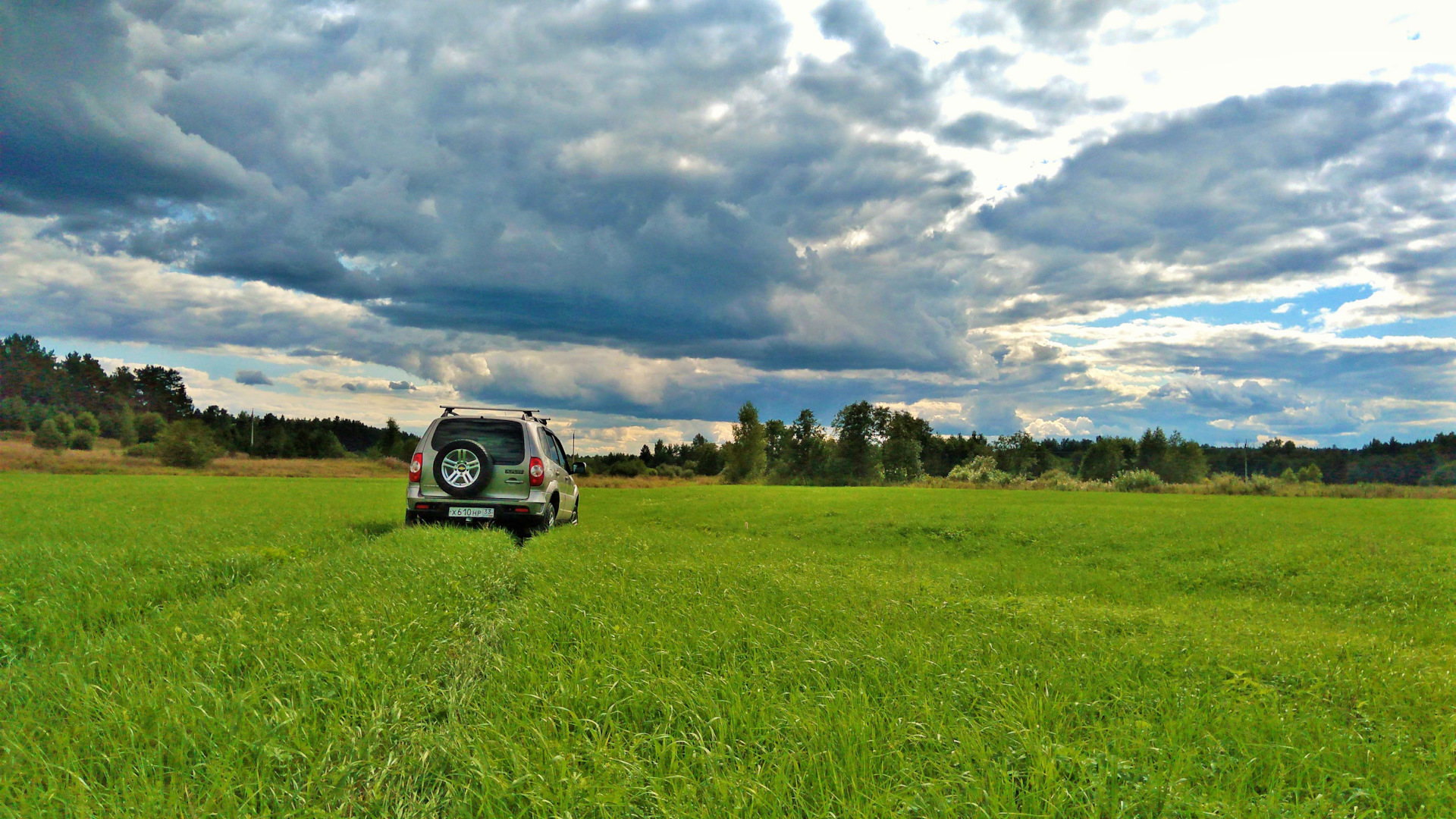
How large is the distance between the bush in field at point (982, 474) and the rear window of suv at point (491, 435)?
177 ft

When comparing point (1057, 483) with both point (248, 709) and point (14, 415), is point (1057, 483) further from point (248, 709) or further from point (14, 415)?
point (14, 415)

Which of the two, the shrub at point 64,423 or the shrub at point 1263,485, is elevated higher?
the shrub at point 64,423

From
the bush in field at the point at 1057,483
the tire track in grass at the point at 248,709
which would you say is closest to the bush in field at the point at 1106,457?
the bush in field at the point at 1057,483

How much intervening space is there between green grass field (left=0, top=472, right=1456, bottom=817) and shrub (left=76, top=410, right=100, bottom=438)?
92.5 meters

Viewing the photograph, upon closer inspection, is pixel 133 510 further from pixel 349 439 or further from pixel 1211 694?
pixel 349 439

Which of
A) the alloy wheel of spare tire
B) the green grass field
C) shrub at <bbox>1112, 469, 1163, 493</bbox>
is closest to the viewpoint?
the green grass field

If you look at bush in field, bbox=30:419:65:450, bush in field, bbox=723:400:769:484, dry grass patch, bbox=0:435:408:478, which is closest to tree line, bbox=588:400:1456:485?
bush in field, bbox=723:400:769:484

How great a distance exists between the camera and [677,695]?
178 inches

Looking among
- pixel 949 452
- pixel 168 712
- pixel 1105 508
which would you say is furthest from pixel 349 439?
pixel 168 712

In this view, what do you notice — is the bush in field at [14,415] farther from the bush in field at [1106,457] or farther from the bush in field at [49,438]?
the bush in field at [1106,457]

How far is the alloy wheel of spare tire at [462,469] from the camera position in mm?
13672

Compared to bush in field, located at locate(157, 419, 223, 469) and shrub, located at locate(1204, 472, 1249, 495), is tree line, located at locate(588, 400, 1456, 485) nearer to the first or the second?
shrub, located at locate(1204, 472, 1249, 495)

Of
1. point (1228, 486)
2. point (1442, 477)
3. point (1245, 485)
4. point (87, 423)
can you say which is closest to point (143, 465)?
point (87, 423)

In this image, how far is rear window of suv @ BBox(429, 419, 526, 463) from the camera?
14.2m
